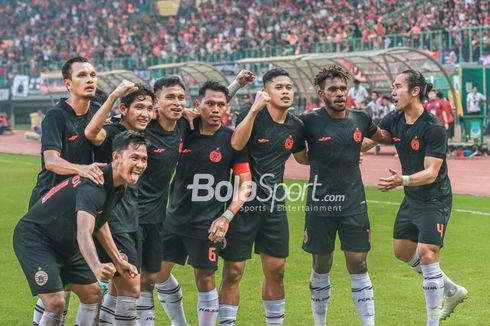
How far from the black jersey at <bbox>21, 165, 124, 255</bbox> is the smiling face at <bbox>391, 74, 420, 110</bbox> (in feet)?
11.3

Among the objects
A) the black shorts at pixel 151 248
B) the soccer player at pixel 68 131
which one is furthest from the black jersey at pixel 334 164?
the soccer player at pixel 68 131

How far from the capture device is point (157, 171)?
8.66 metres

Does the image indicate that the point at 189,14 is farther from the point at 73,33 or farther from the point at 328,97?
the point at 328,97

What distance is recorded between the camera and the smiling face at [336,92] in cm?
911

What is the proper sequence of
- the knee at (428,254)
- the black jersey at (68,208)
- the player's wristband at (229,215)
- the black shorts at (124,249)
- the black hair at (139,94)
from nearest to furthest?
the black jersey at (68,208) < the black shorts at (124,249) < the black hair at (139,94) < the player's wristband at (229,215) < the knee at (428,254)

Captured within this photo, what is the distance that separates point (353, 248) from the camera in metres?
9.06

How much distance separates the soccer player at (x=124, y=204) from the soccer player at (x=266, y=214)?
936 millimetres

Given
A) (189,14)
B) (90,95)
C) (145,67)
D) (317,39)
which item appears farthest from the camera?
(189,14)

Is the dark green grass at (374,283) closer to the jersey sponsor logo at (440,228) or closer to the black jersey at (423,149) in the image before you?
the jersey sponsor logo at (440,228)

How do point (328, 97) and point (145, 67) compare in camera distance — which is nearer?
point (328, 97)

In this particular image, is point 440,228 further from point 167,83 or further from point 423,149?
point 167,83

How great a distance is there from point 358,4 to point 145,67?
1189 centimetres

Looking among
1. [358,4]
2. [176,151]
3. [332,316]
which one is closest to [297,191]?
[332,316]

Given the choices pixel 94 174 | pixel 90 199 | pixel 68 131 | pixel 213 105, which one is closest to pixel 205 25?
pixel 213 105
